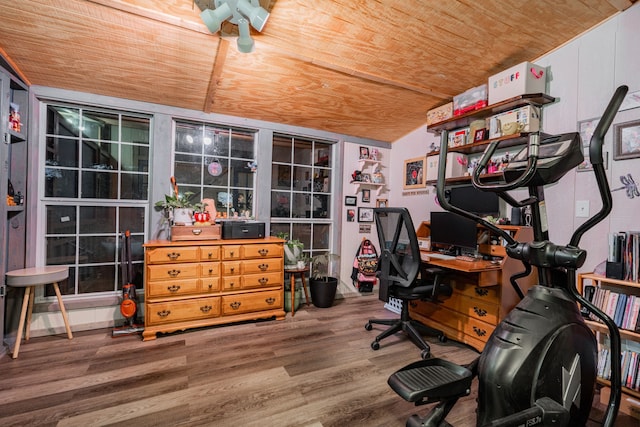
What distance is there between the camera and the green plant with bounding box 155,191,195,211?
9.23 ft

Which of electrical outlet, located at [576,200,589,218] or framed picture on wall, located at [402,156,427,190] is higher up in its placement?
framed picture on wall, located at [402,156,427,190]

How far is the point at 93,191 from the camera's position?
280 centimetres

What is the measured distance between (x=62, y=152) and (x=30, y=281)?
1.20m

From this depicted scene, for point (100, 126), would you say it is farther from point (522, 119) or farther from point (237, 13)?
point (522, 119)

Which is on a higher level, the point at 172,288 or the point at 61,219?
the point at 61,219

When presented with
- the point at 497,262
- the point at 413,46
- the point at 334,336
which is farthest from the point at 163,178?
the point at 497,262

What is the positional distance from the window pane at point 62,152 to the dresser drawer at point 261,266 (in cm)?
184

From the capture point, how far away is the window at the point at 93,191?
2.68 m

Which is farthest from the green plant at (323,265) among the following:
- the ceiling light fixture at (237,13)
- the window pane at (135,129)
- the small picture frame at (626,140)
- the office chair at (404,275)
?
the small picture frame at (626,140)

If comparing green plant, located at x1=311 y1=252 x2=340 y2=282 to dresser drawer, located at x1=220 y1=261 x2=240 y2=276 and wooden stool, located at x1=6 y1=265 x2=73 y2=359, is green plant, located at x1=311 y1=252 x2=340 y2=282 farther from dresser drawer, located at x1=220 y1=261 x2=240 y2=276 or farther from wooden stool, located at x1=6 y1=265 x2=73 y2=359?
wooden stool, located at x1=6 y1=265 x2=73 y2=359

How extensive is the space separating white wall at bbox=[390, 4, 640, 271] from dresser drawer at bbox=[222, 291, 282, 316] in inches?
103

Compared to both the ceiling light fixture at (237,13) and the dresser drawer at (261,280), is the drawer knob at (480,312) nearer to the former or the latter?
the dresser drawer at (261,280)

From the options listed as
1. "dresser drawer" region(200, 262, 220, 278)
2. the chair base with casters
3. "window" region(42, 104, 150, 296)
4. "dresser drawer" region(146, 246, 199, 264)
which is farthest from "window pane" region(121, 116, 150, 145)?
the chair base with casters

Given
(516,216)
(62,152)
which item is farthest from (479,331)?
(62,152)
